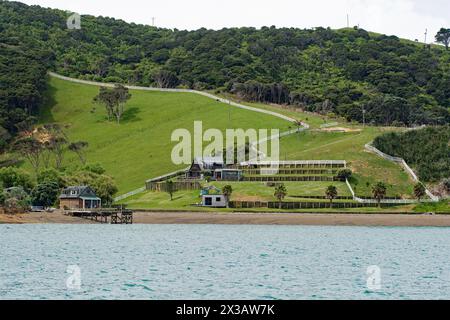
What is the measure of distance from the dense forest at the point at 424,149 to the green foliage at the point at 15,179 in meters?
57.1

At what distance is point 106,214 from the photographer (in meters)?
119

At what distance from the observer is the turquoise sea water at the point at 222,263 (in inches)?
1844

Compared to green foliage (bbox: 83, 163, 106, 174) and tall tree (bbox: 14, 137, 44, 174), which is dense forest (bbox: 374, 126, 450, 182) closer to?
green foliage (bbox: 83, 163, 106, 174)

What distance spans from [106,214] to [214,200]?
1617cm

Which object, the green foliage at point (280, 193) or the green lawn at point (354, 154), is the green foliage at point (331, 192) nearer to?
the green foliage at point (280, 193)

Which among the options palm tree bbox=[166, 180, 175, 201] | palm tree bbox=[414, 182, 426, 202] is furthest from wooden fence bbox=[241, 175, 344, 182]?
palm tree bbox=[414, 182, 426, 202]

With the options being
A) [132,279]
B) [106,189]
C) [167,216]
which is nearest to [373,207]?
[167,216]

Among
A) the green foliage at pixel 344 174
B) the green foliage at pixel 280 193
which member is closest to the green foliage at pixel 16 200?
the green foliage at pixel 280 193

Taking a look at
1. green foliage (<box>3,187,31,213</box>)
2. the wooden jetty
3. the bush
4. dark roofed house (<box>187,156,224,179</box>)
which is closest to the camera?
green foliage (<box>3,187,31,213</box>)

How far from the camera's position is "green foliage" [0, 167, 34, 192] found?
13204 centimetres

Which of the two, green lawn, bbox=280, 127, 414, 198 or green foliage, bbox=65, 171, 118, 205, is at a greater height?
green lawn, bbox=280, 127, 414, 198

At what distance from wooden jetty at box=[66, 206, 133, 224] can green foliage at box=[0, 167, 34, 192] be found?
16871 millimetres

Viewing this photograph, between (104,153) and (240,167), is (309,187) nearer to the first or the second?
(240,167)

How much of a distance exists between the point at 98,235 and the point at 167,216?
2407 cm
